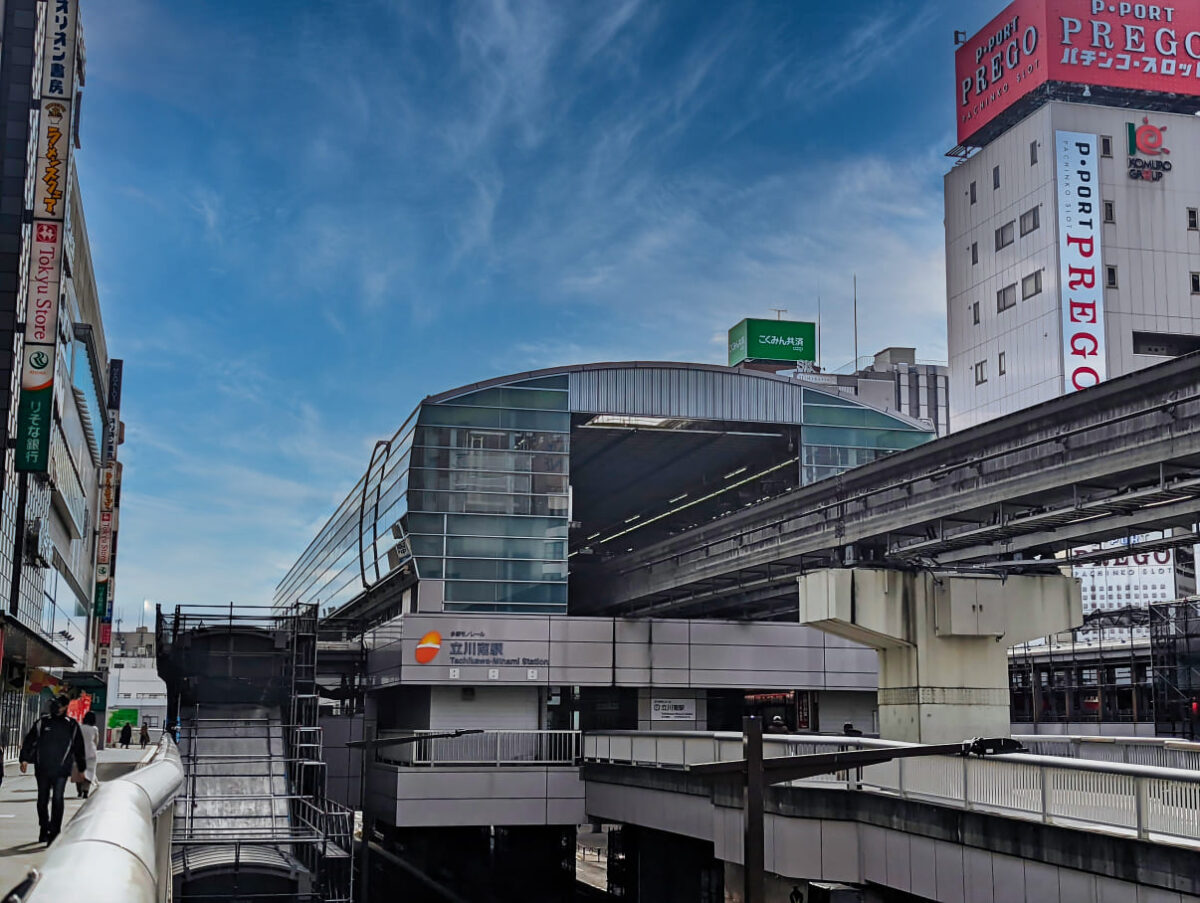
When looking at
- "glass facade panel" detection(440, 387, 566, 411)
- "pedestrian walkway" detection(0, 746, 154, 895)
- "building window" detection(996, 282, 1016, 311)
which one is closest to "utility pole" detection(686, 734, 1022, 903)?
"pedestrian walkway" detection(0, 746, 154, 895)

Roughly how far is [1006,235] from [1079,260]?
21.6 feet

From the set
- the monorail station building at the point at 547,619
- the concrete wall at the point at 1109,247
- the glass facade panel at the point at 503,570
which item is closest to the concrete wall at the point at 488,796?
the monorail station building at the point at 547,619

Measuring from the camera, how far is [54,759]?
15.8 m

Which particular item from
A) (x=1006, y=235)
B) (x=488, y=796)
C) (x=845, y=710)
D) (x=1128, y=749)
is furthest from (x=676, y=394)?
(x=1006, y=235)

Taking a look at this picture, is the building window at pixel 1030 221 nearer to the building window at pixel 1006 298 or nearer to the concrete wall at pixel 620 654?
the building window at pixel 1006 298

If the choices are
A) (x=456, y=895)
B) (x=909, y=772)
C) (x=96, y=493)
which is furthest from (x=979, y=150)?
(x=909, y=772)

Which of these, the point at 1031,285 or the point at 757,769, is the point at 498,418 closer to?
the point at 757,769

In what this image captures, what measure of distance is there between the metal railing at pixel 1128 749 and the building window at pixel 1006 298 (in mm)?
70302

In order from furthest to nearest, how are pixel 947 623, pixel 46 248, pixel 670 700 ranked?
1. pixel 670 700
2. pixel 46 248
3. pixel 947 623

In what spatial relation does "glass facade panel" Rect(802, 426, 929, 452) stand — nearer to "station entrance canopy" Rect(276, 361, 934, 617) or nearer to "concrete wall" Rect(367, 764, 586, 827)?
"station entrance canopy" Rect(276, 361, 934, 617)

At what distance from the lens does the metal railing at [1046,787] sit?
56.7ft

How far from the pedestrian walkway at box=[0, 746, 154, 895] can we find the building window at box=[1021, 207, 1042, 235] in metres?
78.2

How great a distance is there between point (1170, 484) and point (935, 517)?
5995 mm

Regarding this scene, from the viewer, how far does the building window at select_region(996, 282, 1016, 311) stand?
96.9m
